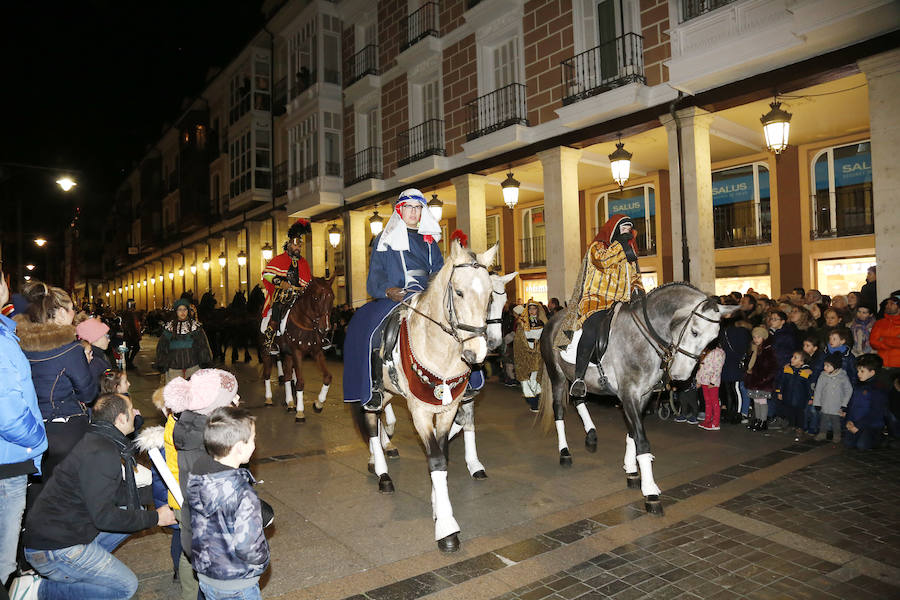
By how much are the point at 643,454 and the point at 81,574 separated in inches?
170

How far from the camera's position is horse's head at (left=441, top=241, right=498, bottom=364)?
4.07 meters

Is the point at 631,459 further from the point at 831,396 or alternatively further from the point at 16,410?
the point at 16,410

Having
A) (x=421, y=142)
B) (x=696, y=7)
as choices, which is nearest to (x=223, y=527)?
(x=696, y=7)

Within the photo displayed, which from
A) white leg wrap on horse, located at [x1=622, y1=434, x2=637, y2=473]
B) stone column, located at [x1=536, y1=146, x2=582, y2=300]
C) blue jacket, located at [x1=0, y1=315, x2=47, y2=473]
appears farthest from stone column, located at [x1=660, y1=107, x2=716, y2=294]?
blue jacket, located at [x1=0, y1=315, x2=47, y2=473]

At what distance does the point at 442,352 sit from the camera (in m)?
4.54

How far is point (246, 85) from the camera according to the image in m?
27.8

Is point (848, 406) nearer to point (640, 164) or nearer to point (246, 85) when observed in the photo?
point (640, 164)

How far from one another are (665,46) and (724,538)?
10518 millimetres

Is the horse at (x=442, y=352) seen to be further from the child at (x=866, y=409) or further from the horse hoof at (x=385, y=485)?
the child at (x=866, y=409)

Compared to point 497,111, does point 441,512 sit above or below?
below

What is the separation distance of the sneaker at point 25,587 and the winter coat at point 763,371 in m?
8.39

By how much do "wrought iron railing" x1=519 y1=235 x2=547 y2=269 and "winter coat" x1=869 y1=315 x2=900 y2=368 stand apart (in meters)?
14.9

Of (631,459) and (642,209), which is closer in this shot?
(631,459)

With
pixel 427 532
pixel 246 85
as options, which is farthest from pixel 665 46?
pixel 246 85
